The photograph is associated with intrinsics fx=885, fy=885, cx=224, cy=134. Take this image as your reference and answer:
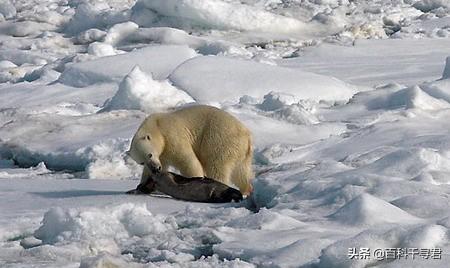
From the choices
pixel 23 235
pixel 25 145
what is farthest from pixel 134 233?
pixel 25 145

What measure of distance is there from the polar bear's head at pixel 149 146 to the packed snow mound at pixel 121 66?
14.9 feet

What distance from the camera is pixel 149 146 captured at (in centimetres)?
491

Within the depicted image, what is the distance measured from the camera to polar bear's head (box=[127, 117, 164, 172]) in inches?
192

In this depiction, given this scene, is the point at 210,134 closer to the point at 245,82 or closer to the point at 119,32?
the point at 245,82

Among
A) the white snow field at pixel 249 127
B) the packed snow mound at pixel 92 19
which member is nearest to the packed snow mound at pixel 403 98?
the white snow field at pixel 249 127

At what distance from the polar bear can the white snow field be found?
194 millimetres

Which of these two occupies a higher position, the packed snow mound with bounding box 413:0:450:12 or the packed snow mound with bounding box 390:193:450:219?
the packed snow mound with bounding box 390:193:450:219

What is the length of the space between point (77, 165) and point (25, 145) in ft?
2.46

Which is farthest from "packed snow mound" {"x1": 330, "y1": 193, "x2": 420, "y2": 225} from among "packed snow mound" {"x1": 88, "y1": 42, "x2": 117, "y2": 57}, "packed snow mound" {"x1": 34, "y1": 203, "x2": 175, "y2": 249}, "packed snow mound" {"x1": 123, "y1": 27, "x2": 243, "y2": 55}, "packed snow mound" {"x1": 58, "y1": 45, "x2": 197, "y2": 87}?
"packed snow mound" {"x1": 88, "y1": 42, "x2": 117, "y2": 57}

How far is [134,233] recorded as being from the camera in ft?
11.8

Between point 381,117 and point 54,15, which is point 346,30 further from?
point 381,117

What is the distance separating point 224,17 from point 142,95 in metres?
6.59

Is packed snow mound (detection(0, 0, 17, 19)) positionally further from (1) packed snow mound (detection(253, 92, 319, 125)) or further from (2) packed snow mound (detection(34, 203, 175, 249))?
(2) packed snow mound (detection(34, 203, 175, 249))

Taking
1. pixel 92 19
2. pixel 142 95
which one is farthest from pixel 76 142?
pixel 92 19
